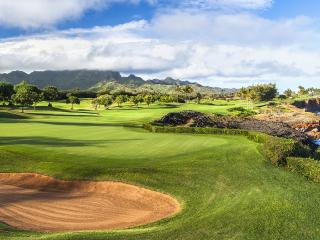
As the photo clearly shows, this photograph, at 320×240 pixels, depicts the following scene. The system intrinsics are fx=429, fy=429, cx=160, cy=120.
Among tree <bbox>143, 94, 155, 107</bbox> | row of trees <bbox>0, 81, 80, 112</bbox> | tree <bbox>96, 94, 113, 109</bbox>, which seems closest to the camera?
row of trees <bbox>0, 81, 80, 112</bbox>

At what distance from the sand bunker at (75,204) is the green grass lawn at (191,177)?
839 millimetres

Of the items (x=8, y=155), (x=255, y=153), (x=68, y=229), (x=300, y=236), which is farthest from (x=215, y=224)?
(x=8, y=155)

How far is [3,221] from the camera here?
21594 millimetres

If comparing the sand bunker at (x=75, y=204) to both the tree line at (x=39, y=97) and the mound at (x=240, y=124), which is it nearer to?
the mound at (x=240, y=124)

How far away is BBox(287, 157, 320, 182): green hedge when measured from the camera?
2734 cm

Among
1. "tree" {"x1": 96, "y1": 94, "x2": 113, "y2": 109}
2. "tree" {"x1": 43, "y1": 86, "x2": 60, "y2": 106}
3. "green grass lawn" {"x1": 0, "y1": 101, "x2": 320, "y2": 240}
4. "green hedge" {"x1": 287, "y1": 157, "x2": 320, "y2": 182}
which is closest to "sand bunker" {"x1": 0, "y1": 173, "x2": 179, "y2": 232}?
"green grass lawn" {"x1": 0, "y1": 101, "x2": 320, "y2": 240}

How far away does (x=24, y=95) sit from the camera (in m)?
120

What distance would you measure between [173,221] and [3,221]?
857 cm

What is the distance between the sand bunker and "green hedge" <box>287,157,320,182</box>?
9.33 meters

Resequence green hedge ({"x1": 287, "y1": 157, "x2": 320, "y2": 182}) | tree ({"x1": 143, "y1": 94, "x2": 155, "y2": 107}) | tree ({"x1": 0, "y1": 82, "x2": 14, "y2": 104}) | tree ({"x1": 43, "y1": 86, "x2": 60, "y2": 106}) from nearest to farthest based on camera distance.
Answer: green hedge ({"x1": 287, "y1": 157, "x2": 320, "y2": 182})
tree ({"x1": 0, "y1": 82, "x2": 14, "y2": 104})
tree ({"x1": 143, "y1": 94, "x2": 155, "y2": 107})
tree ({"x1": 43, "y1": 86, "x2": 60, "y2": 106})

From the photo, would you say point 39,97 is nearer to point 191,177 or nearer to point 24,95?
point 24,95

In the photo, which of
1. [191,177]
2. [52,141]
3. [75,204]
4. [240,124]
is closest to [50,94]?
[240,124]

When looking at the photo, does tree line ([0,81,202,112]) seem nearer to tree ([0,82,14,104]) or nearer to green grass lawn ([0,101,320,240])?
tree ([0,82,14,104])

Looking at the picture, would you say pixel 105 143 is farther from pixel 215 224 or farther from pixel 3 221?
pixel 215 224
